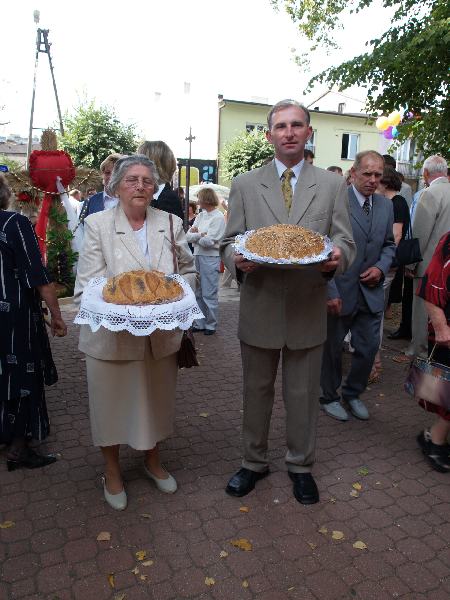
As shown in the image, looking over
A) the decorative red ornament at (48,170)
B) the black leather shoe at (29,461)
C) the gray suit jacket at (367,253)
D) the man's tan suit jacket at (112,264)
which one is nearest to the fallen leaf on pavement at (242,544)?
the man's tan suit jacket at (112,264)

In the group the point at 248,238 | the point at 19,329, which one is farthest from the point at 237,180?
the point at 19,329

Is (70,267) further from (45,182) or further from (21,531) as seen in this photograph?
(21,531)

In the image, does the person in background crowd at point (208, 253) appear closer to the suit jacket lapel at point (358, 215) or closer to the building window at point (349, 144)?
the suit jacket lapel at point (358, 215)

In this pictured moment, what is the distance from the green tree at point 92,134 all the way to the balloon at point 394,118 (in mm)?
13840

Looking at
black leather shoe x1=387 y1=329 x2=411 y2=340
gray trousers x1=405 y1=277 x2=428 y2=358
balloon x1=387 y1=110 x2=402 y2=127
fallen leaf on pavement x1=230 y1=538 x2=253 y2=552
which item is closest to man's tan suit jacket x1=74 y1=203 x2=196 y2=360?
fallen leaf on pavement x1=230 y1=538 x2=253 y2=552

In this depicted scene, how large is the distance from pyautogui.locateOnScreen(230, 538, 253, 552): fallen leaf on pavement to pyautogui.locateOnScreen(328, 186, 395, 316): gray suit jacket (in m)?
2.22

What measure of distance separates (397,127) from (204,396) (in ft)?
22.0

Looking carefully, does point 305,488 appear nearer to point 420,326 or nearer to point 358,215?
point 358,215

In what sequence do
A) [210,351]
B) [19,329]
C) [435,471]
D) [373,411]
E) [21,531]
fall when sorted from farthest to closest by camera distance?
1. [210,351]
2. [373,411]
3. [435,471]
4. [19,329]
5. [21,531]

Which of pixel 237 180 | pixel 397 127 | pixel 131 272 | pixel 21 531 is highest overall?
pixel 397 127

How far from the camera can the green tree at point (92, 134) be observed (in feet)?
67.9

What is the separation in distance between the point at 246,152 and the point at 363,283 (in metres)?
23.1

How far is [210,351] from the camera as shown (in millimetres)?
6594

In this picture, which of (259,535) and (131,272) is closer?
(131,272)
